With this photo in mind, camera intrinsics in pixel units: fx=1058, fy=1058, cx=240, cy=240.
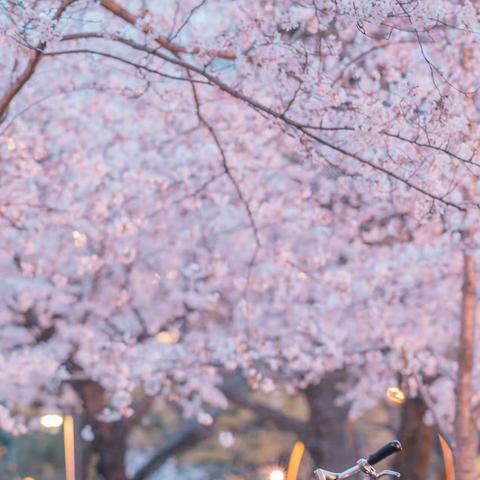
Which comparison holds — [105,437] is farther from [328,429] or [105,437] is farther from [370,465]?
[370,465]

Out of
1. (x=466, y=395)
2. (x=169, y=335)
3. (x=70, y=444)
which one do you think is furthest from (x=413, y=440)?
(x=466, y=395)

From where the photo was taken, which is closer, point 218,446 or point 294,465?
point 294,465

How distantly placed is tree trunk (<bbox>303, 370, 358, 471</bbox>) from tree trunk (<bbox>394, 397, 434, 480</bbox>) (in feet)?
2.55

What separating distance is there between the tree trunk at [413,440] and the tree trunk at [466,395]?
5271 mm

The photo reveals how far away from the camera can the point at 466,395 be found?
9820mm

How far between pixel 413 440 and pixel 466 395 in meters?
5.75

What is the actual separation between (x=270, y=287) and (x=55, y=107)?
374 centimetres

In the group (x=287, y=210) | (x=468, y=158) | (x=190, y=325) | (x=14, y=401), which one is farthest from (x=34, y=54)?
(x=14, y=401)

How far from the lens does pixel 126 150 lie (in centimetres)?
1391

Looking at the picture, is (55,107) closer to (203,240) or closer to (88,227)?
(88,227)

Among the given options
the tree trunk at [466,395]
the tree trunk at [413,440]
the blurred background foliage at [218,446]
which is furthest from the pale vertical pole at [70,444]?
the tree trunk at [466,395]

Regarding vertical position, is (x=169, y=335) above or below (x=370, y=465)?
above

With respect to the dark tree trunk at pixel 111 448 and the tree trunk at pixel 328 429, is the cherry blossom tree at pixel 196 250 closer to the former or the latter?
the dark tree trunk at pixel 111 448

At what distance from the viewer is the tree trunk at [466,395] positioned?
962cm
